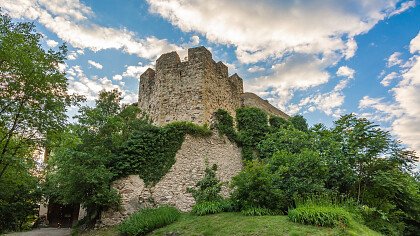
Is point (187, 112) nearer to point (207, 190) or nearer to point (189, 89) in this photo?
point (189, 89)

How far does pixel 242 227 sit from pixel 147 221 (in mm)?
3758

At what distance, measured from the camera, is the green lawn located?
7.39 meters

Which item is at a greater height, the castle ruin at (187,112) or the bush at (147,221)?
the castle ruin at (187,112)

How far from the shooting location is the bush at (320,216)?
25.4 feet

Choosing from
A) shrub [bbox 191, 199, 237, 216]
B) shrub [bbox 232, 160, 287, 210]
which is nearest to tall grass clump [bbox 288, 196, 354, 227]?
shrub [bbox 232, 160, 287, 210]

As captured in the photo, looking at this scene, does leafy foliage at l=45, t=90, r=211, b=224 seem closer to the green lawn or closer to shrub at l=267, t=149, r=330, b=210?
the green lawn

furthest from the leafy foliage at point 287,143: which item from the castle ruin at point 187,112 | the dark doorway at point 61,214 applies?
the dark doorway at point 61,214

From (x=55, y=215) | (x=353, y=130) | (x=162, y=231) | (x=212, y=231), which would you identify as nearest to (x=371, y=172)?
(x=353, y=130)

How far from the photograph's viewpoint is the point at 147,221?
407 inches

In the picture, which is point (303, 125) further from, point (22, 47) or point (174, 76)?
point (22, 47)

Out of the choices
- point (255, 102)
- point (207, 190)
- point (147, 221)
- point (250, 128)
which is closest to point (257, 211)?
point (207, 190)

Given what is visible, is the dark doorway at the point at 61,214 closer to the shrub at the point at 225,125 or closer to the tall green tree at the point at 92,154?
the tall green tree at the point at 92,154

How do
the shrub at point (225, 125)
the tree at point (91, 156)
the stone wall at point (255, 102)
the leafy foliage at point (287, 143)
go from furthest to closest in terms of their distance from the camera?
the stone wall at point (255, 102) < the shrub at point (225, 125) < the leafy foliage at point (287, 143) < the tree at point (91, 156)

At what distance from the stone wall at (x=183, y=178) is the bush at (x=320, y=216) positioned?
5859 mm
